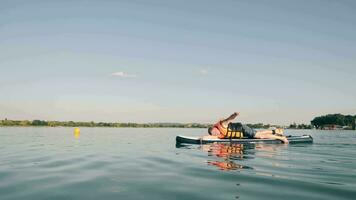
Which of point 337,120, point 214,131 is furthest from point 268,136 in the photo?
point 337,120

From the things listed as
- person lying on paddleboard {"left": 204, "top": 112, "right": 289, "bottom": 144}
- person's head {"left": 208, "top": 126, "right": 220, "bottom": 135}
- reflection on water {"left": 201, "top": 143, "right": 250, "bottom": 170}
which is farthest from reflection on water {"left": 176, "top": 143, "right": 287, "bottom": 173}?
person's head {"left": 208, "top": 126, "right": 220, "bottom": 135}

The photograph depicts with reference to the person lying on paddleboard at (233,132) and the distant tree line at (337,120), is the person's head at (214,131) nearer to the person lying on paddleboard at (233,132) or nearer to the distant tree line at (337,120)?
the person lying on paddleboard at (233,132)

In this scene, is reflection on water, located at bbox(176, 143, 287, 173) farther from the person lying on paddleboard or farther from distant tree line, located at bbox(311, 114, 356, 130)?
distant tree line, located at bbox(311, 114, 356, 130)

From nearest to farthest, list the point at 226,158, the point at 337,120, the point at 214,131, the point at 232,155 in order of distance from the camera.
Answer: the point at 226,158, the point at 232,155, the point at 214,131, the point at 337,120

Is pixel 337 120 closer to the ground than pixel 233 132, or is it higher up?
higher up

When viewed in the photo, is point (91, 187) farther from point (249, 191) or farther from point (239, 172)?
point (239, 172)

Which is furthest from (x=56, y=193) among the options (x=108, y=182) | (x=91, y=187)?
(x=108, y=182)

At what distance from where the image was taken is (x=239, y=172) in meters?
12.1

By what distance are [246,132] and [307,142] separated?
7.51m

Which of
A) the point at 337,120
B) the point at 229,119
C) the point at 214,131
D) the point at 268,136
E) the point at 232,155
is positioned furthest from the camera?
the point at 337,120

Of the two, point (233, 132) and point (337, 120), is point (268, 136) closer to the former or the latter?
point (233, 132)

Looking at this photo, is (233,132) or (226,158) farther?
(233,132)

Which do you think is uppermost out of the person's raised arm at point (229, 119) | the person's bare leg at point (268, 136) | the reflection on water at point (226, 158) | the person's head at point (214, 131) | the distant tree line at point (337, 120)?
the distant tree line at point (337, 120)

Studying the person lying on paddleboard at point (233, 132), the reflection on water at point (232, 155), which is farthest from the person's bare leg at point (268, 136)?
the reflection on water at point (232, 155)
